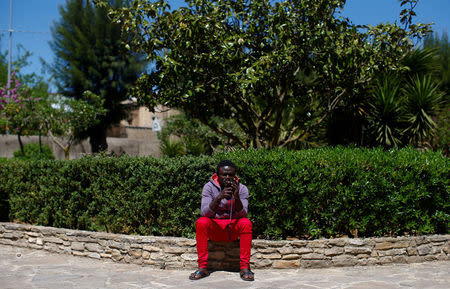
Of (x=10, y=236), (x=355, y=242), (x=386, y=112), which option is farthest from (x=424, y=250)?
(x=10, y=236)

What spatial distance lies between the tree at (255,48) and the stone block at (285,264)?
3397 millimetres

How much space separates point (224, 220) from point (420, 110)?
6697 millimetres

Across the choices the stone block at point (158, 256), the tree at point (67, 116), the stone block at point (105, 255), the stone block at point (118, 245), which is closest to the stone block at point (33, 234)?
the stone block at point (105, 255)

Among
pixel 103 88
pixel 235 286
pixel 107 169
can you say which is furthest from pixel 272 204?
pixel 103 88

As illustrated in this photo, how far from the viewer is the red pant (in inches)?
224

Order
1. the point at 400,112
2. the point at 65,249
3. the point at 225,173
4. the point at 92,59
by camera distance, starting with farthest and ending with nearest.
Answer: the point at 92,59 < the point at 400,112 < the point at 65,249 < the point at 225,173

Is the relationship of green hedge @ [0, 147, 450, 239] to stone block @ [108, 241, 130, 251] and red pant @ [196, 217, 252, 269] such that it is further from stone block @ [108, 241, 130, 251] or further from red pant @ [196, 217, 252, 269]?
red pant @ [196, 217, 252, 269]

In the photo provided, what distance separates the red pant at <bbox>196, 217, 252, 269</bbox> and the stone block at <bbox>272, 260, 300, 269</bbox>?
1.87ft

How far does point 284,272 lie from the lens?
5910mm

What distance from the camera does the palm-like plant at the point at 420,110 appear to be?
33.9ft

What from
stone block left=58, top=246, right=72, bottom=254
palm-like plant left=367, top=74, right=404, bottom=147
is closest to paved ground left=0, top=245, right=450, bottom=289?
stone block left=58, top=246, right=72, bottom=254

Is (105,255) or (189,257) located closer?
(189,257)

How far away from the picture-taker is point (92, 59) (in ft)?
63.7

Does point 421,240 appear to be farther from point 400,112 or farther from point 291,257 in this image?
point 400,112
